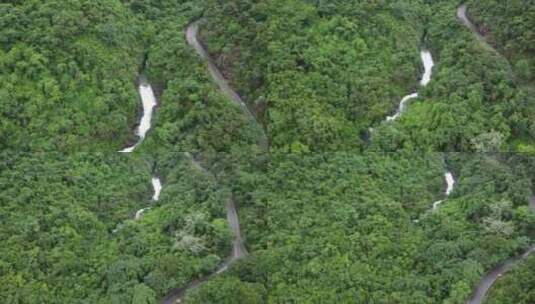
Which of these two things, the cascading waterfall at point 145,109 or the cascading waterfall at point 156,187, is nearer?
the cascading waterfall at point 156,187

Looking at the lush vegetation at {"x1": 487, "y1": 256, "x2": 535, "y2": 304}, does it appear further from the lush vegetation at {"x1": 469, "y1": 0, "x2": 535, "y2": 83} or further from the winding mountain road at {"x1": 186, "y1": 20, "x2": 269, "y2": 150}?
the winding mountain road at {"x1": 186, "y1": 20, "x2": 269, "y2": 150}

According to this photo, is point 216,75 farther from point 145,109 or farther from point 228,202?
point 228,202

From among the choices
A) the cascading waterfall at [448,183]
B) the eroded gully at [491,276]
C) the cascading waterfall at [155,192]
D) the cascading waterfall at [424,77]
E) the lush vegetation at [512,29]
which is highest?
the lush vegetation at [512,29]

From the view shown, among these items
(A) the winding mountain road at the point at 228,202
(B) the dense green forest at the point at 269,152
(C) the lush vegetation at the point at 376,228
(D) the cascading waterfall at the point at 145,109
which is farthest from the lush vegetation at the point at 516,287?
(D) the cascading waterfall at the point at 145,109

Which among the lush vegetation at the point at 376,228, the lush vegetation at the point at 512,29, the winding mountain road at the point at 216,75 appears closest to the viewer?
the lush vegetation at the point at 376,228

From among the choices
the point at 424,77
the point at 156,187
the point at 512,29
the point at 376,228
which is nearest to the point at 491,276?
the point at 376,228

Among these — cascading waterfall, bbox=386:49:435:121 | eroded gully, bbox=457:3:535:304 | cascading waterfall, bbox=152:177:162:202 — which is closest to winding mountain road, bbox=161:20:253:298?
cascading waterfall, bbox=152:177:162:202

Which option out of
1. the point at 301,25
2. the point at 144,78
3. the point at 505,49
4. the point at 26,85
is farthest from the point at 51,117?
the point at 505,49

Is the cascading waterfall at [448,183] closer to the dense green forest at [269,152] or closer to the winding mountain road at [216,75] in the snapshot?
the dense green forest at [269,152]
